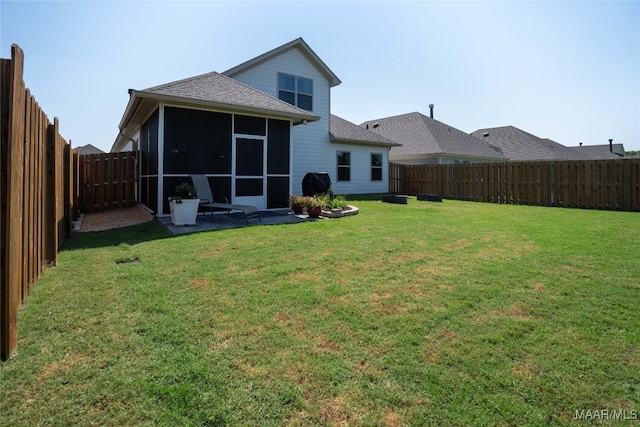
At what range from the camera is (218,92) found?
355 inches

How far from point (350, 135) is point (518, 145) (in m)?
19.6

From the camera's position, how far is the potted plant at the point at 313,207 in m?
8.62

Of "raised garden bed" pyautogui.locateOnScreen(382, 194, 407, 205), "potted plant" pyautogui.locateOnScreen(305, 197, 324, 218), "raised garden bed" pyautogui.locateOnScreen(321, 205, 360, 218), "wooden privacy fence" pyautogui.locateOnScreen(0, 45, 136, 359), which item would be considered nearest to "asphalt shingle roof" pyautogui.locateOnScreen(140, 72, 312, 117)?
"potted plant" pyautogui.locateOnScreen(305, 197, 324, 218)

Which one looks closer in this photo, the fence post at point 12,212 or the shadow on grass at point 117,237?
the fence post at point 12,212

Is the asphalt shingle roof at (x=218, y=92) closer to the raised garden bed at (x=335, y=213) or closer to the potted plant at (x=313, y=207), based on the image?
the potted plant at (x=313, y=207)

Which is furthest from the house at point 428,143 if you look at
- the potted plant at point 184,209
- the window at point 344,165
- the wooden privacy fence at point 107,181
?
the potted plant at point 184,209

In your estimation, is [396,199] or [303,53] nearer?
[396,199]

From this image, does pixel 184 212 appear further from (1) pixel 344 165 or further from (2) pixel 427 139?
(2) pixel 427 139

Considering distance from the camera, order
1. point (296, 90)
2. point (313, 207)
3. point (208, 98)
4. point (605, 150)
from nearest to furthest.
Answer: point (208, 98) → point (313, 207) → point (296, 90) → point (605, 150)

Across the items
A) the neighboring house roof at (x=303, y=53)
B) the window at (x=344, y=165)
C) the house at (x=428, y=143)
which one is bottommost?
the window at (x=344, y=165)

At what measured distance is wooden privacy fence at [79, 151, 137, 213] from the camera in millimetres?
10461

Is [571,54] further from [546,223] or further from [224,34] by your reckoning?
[224,34]

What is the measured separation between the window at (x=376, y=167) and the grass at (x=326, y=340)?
44.2ft

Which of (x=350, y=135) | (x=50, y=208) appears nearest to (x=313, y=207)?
(x=50, y=208)
